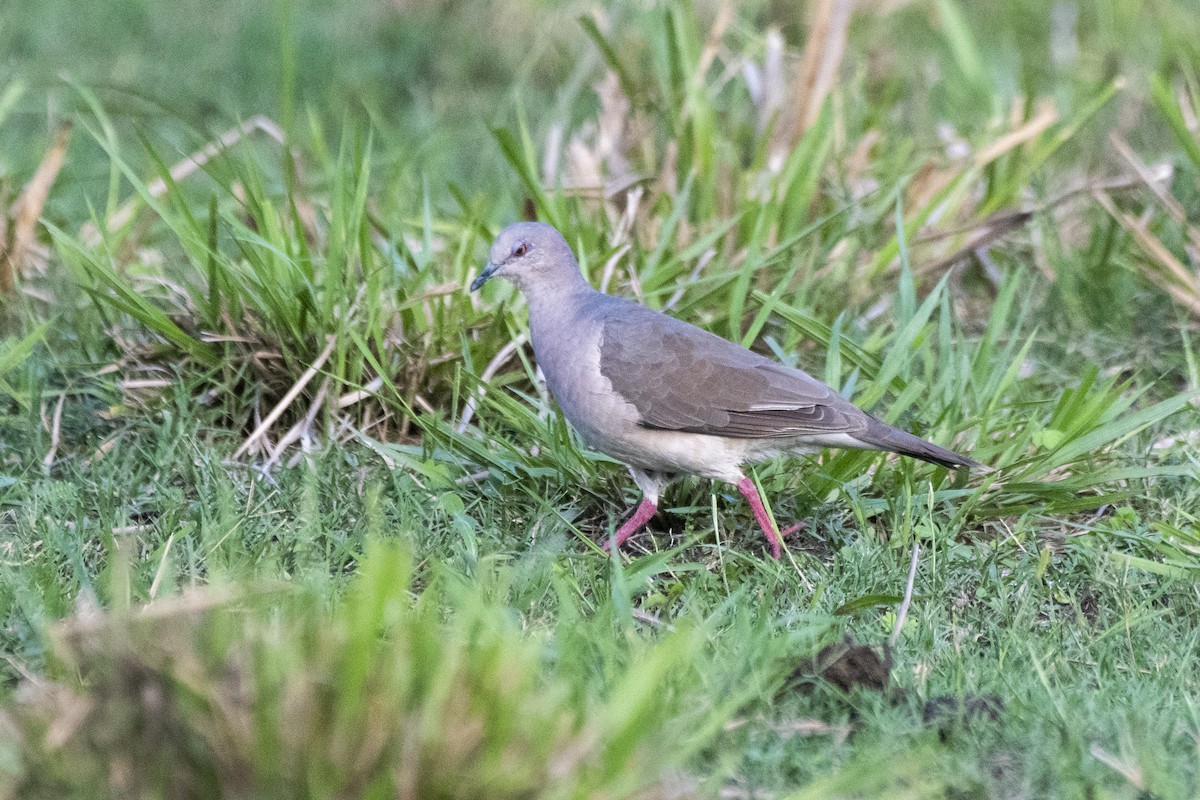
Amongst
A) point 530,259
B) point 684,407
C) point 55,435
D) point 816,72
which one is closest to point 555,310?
point 530,259

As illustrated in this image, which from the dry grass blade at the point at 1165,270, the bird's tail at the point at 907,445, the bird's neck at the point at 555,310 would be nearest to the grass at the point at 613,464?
the dry grass blade at the point at 1165,270

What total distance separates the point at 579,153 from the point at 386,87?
287 centimetres

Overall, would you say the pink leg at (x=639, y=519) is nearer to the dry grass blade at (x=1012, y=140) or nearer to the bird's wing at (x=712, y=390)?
the bird's wing at (x=712, y=390)

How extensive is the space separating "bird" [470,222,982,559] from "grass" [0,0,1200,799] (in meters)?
0.19

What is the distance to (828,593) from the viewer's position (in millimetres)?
3654

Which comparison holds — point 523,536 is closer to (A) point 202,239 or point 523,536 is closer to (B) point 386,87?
(A) point 202,239

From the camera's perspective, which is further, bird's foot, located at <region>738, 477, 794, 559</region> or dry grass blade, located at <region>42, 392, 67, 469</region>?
dry grass blade, located at <region>42, 392, 67, 469</region>

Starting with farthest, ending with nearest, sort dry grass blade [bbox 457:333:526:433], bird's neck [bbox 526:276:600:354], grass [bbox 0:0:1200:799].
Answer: dry grass blade [bbox 457:333:526:433] < bird's neck [bbox 526:276:600:354] < grass [bbox 0:0:1200:799]

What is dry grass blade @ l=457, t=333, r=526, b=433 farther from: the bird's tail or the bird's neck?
the bird's tail

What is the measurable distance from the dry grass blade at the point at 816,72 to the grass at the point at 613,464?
1.5 inches

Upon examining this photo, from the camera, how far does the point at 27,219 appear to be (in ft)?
16.9

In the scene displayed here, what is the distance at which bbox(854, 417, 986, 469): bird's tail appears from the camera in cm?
380

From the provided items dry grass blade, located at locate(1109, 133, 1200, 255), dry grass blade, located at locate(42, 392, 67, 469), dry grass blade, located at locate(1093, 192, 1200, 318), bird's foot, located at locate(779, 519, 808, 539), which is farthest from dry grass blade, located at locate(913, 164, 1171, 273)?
dry grass blade, located at locate(42, 392, 67, 469)

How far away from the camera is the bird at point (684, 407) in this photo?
12.7ft
